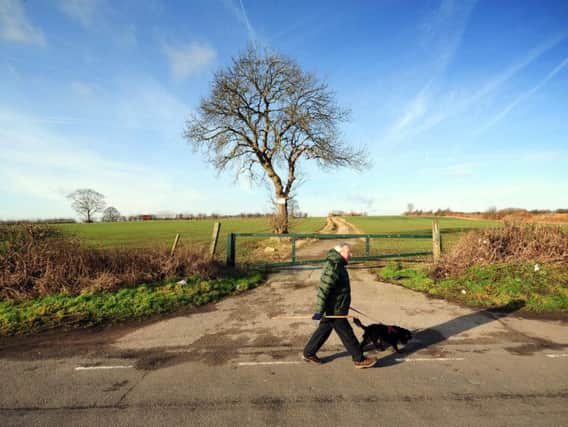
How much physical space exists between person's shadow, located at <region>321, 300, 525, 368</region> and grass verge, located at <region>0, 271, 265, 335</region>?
4.40m

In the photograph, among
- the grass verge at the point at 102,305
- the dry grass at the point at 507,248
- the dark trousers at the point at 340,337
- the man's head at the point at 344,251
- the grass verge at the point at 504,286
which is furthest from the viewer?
the dry grass at the point at 507,248

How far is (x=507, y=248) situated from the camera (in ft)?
31.4

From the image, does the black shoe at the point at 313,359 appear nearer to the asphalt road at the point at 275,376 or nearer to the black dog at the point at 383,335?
the asphalt road at the point at 275,376

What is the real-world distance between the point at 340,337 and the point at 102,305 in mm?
5724

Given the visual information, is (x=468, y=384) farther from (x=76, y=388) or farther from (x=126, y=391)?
(x=76, y=388)

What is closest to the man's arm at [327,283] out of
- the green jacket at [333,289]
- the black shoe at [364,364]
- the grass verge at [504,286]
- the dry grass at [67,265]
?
the green jacket at [333,289]

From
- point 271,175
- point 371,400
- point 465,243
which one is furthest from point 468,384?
point 271,175

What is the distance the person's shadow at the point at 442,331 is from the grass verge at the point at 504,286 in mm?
314

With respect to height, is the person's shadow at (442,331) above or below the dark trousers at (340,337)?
below

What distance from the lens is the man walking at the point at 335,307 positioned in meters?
4.13

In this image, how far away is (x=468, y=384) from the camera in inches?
145

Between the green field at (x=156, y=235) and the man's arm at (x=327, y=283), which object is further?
the green field at (x=156, y=235)

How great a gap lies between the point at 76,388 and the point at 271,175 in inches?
731

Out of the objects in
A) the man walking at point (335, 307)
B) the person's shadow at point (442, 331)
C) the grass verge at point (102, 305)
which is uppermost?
the man walking at point (335, 307)
